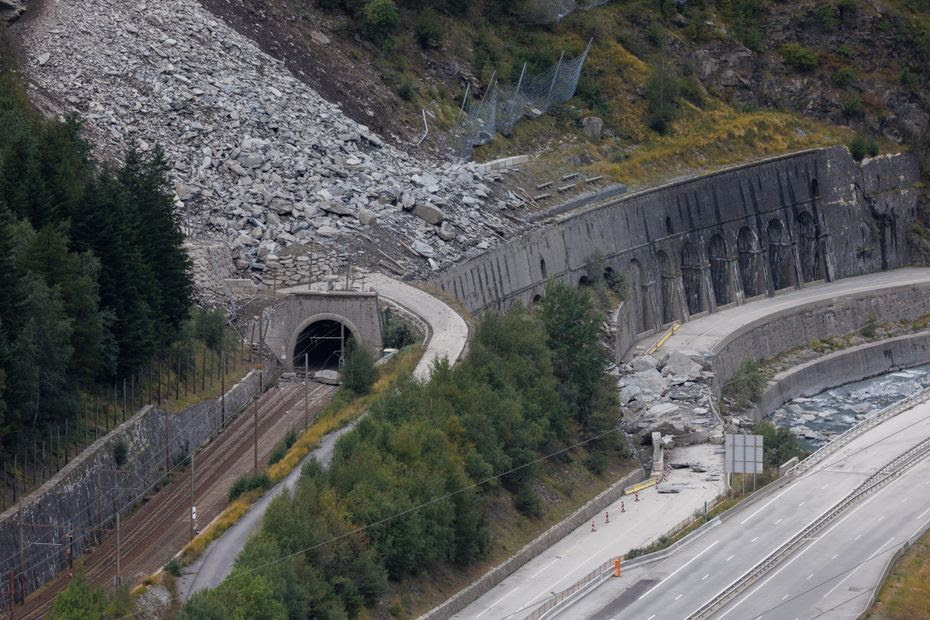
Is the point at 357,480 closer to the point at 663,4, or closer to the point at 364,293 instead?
the point at 364,293

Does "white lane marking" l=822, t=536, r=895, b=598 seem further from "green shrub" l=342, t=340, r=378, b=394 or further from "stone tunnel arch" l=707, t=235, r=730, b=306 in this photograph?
"stone tunnel arch" l=707, t=235, r=730, b=306

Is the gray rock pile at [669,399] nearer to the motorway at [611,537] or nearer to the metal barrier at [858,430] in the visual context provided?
the motorway at [611,537]

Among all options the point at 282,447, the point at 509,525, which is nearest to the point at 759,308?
the point at 509,525

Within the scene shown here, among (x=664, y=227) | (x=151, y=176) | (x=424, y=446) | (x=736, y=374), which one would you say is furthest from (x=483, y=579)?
(x=664, y=227)

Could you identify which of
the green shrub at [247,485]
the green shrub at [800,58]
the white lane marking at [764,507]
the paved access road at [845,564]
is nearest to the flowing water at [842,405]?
the paved access road at [845,564]

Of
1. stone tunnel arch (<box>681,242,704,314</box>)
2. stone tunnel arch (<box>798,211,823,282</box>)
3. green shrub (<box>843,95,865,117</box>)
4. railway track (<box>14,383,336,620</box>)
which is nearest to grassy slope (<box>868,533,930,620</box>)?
railway track (<box>14,383,336,620</box>)

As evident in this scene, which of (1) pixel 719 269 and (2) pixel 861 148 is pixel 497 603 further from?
(2) pixel 861 148

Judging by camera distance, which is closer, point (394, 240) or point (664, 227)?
point (394, 240)
